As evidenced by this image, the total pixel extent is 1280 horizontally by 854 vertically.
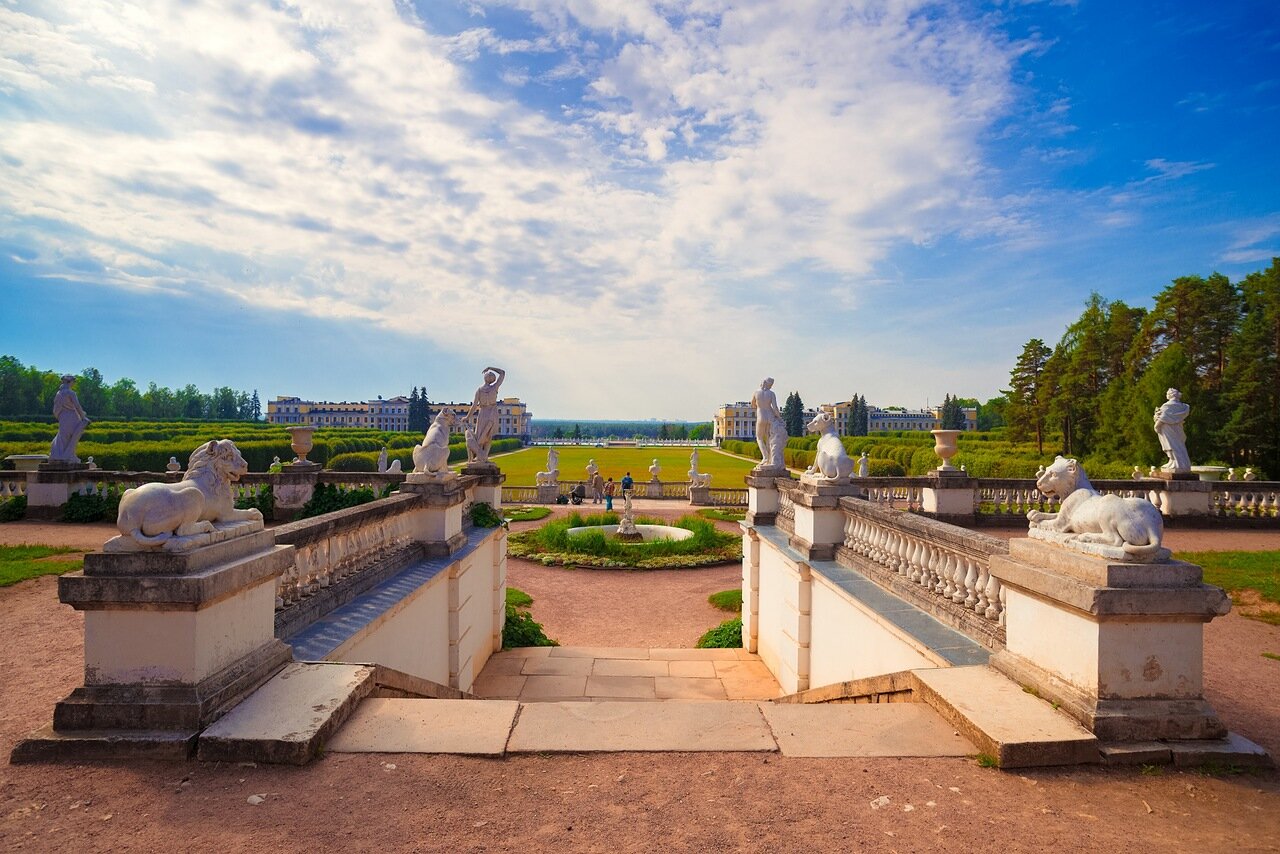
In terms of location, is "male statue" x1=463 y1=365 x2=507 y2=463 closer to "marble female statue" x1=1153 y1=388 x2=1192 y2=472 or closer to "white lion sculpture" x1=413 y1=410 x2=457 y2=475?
"white lion sculpture" x1=413 y1=410 x2=457 y2=475

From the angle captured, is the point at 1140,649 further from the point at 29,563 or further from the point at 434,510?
the point at 29,563

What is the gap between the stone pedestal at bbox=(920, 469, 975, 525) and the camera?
50.1 ft

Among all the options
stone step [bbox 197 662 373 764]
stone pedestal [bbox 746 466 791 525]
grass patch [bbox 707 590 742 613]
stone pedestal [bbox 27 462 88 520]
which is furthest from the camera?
stone pedestal [bbox 27 462 88 520]

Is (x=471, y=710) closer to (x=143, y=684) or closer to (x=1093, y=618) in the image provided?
(x=143, y=684)

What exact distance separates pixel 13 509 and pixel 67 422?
2.40m

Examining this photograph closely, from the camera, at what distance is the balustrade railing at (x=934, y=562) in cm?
509

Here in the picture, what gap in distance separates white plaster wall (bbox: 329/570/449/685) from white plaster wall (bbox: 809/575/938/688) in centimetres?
409

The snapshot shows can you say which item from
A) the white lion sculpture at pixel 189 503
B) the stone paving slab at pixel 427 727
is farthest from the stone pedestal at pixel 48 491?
the stone paving slab at pixel 427 727

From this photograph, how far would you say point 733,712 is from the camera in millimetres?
4012

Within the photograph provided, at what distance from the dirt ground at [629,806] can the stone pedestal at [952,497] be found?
12612 millimetres

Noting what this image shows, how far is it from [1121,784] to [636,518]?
19619 mm

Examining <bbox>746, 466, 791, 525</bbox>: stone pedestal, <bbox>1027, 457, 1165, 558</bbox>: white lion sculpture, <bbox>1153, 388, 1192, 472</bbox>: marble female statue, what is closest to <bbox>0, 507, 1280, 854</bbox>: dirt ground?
<bbox>1027, 457, 1165, 558</bbox>: white lion sculpture

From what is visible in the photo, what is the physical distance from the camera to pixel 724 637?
10.8m

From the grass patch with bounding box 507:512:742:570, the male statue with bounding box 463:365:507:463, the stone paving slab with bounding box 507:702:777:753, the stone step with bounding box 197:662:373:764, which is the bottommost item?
the grass patch with bounding box 507:512:742:570
